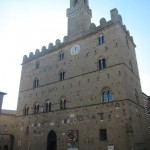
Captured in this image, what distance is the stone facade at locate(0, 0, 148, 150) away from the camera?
59.6 feet

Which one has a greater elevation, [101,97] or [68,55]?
[68,55]

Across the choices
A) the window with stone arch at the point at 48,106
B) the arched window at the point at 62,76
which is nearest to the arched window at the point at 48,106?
the window with stone arch at the point at 48,106

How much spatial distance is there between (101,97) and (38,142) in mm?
10405

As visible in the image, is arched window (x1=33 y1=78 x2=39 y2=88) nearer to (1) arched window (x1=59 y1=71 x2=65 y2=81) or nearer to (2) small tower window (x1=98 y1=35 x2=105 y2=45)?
(1) arched window (x1=59 y1=71 x2=65 y2=81)

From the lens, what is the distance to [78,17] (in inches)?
1024

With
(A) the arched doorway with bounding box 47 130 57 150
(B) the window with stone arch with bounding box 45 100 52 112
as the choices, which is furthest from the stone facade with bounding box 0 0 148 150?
(B) the window with stone arch with bounding box 45 100 52 112

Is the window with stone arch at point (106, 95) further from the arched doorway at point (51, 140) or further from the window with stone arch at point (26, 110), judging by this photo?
the window with stone arch at point (26, 110)

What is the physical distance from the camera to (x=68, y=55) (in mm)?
24938

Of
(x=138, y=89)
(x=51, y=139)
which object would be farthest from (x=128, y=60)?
(x=51, y=139)

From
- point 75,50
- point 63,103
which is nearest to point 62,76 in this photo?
point 63,103

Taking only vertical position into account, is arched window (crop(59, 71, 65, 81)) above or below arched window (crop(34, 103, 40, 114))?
above

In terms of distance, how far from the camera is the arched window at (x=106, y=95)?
62.7ft

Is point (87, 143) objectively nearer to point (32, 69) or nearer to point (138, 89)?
point (138, 89)

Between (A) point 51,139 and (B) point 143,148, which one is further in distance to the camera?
(A) point 51,139
